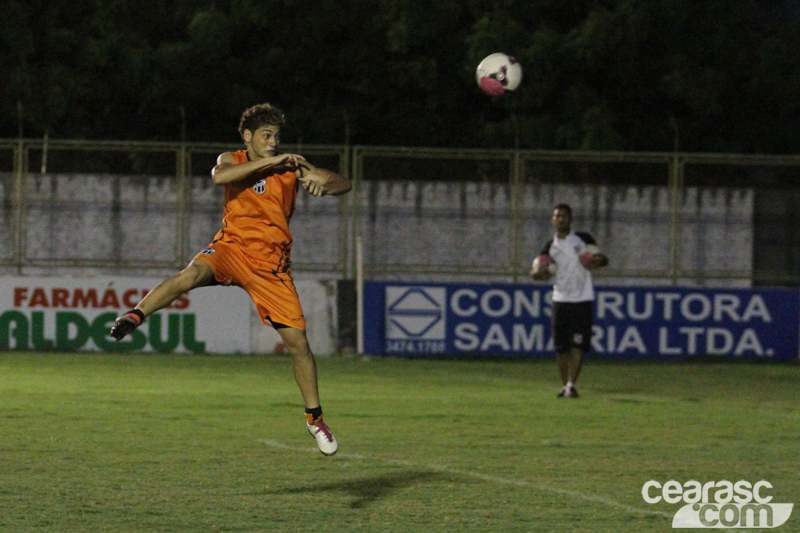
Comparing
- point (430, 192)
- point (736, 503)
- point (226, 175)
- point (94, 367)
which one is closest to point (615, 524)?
point (736, 503)

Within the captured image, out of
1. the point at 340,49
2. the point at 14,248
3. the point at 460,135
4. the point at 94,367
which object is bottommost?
the point at 94,367

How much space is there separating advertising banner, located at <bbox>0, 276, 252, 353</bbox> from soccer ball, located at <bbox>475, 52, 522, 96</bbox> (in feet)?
23.4

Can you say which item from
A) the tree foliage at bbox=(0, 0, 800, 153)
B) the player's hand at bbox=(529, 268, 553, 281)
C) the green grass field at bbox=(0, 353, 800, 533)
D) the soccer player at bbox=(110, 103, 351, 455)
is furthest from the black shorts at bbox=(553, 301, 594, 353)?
the tree foliage at bbox=(0, 0, 800, 153)

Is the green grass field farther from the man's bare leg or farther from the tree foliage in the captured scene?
the tree foliage

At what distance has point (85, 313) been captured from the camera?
1972cm

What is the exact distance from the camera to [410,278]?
938 inches

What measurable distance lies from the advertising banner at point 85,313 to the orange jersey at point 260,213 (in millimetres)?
11615

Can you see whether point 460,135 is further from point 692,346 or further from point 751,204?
point 692,346

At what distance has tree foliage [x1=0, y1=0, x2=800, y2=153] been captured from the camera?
28.6 meters

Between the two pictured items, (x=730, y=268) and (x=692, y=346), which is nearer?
(x=692, y=346)

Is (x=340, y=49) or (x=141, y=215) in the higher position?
(x=340, y=49)

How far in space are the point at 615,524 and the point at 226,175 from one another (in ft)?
9.97

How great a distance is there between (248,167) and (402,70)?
74.5 feet

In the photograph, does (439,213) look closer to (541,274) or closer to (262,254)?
(541,274)
